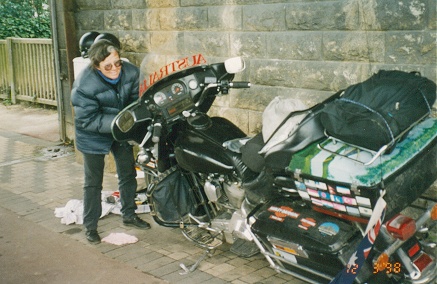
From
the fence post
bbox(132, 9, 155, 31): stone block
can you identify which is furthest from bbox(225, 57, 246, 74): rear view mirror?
the fence post

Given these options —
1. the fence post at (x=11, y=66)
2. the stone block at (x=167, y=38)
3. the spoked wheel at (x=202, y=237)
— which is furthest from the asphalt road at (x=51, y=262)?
the fence post at (x=11, y=66)

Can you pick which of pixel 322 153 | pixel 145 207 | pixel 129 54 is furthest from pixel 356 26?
pixel 129 54

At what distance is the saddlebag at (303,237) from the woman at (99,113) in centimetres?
179

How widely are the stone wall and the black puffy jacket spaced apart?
33cm

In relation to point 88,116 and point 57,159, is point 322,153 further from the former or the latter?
point 57,159

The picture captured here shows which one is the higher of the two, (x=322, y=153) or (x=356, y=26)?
(x=356, y=26)

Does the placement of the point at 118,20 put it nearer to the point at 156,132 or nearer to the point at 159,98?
the point at 159,98

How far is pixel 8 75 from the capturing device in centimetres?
1353

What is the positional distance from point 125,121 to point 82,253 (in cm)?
133

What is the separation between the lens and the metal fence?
12141mm

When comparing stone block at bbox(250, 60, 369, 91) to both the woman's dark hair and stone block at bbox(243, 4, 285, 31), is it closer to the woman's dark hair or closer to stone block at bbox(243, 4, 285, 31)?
stone block at bbox(243, 4, 285, 31)

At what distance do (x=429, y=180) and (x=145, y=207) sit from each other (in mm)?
3053

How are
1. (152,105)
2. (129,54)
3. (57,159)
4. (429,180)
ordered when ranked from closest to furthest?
(429,180)
(152,105)
(129,54)
(57,159)

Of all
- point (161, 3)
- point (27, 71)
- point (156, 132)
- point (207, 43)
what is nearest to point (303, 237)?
point (156, 132)
